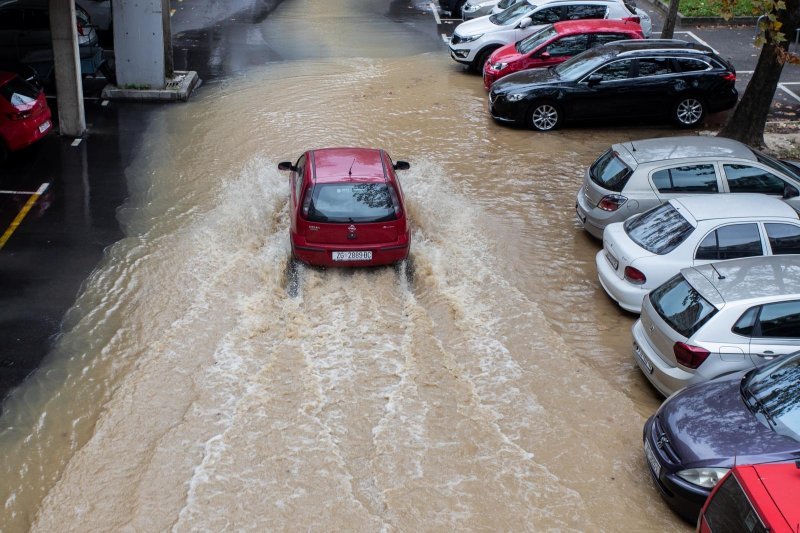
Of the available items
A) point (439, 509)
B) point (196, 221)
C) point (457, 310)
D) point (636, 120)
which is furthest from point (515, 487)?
point (636, 120)

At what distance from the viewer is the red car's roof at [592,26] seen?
20.3 metres

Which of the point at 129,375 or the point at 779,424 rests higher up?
the point at 779,424

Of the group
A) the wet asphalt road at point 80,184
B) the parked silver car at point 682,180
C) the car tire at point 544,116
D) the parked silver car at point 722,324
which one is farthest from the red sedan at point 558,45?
the parked silver car at point 722,324

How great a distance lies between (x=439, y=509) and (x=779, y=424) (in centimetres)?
300

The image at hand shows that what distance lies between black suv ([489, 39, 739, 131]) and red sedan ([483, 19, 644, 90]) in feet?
5.85

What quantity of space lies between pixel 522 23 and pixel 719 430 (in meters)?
16.1

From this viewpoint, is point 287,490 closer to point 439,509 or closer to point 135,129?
point 439,509

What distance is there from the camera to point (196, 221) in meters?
14.1

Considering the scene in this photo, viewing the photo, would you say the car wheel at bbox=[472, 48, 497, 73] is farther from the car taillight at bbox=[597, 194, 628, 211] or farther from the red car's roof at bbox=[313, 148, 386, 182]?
the car taillight at bbox=[597, 194, 628, 211]

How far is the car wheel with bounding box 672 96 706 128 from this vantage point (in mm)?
18406

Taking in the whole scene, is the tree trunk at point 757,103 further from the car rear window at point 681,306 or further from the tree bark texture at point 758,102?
the car rear window at point 681,306

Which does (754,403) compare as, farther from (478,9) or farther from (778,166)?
(478,9)

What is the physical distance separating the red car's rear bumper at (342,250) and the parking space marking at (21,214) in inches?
177

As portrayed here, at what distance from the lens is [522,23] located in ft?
72.7
